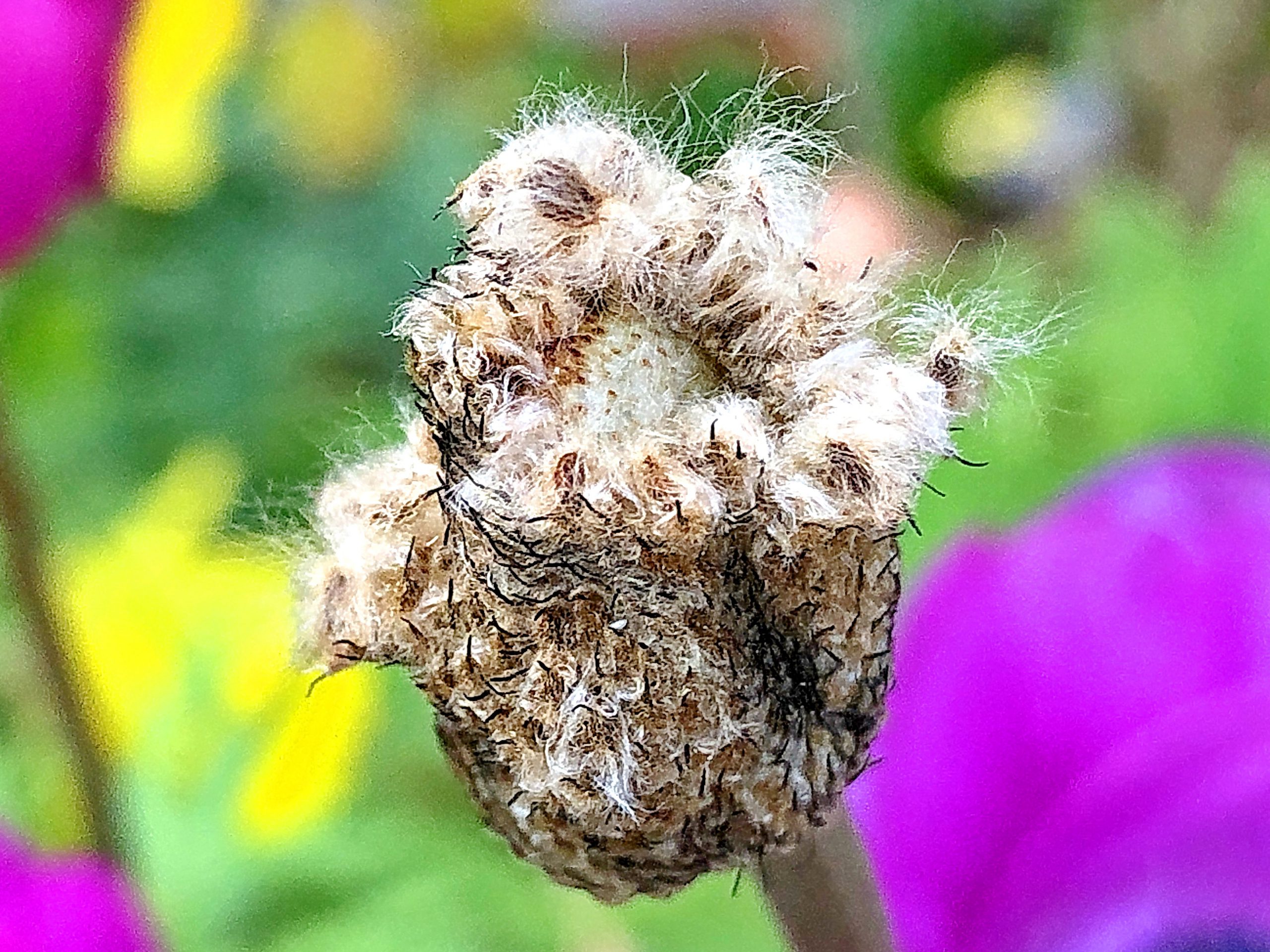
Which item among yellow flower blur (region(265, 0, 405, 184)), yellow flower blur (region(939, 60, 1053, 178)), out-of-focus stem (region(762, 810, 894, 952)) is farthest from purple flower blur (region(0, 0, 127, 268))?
yellow flower blur (region(939, 60, 1053, 178))

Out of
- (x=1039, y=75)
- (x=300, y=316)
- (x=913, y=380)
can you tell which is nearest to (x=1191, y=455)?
(x=913, y=380)

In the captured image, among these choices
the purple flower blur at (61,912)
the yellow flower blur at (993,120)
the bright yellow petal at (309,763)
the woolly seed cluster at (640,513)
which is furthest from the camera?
the yellow flower blur at (993,120)

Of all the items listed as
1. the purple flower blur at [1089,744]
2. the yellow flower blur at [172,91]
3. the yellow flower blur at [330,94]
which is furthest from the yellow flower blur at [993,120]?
the purple flower blur at [1089,744]

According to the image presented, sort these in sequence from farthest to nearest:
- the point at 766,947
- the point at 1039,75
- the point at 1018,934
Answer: the point at 1039,75
the point at 766,947
the point at 1018,934

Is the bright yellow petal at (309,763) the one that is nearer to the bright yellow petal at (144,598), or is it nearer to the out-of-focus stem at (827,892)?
the bright yellow petal at (144,598)

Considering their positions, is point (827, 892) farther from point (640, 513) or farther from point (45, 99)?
point (45, 99)

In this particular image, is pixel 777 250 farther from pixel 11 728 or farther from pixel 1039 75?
pixel 1039 75
